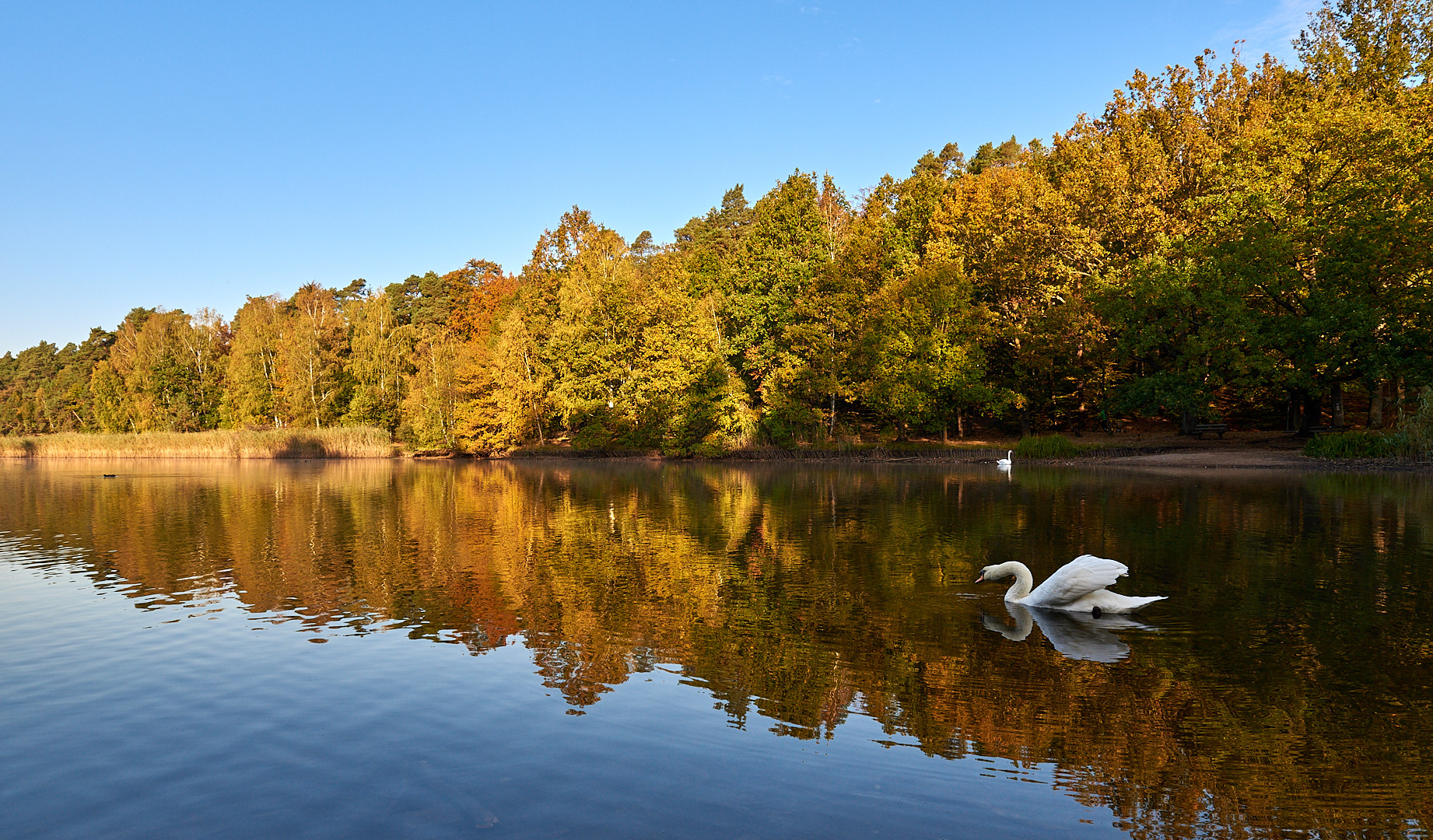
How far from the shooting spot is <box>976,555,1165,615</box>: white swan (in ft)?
40.5

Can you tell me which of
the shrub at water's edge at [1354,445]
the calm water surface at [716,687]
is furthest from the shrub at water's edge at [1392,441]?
the calm water surface at [716,687]

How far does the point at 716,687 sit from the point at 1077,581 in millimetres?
6152

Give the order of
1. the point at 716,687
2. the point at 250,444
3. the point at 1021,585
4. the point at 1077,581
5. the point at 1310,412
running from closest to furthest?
the point at 716,687 → the point at 1077,581 → the point at 1021,585 → the point at 1310,412 → the point at 250,444

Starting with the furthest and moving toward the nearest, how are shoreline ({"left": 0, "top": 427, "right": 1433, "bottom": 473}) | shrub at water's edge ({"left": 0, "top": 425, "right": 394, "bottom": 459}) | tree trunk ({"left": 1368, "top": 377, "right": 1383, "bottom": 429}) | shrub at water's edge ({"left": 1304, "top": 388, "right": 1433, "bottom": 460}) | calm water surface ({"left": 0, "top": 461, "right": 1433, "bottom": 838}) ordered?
shrub at water's edge ({"left": 0, "top": 425, "right": 394, "bottom": 459}) < tree trunk ({"left": 1368, "top": 377, "right": 1383, "bottom": 429}) < shoreline ({"left": 0, "top": 427, "right": 1433, "bottom": 473}) < shrub at water's edge ({"left": 1304, "top": 388, "right": 1433, "bottom": 460}) < calm water surface ({"left": 0, "top": 461, "right": 1433, "bottom": 838})

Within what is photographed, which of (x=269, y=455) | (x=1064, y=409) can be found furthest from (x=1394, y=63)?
(x=269, y=455)

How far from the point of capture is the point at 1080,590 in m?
12.6

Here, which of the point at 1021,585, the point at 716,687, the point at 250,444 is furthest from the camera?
the point at 250,444

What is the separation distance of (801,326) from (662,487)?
84.0 ft

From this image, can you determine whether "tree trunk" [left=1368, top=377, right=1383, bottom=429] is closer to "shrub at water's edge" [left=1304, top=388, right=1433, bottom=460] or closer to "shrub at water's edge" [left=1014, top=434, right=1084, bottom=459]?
"shrub at water's edge" [left=1304, top=388, right=1433, bottom=460]

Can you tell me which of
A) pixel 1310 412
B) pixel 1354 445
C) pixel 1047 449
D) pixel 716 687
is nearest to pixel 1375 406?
pixel 1310 412

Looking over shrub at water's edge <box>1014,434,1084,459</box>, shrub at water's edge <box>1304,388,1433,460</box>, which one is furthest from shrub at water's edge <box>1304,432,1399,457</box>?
shrub at water's edge <box>1014,434,1084,459</box>

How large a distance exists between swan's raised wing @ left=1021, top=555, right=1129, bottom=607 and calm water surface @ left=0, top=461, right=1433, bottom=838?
0.30 meters

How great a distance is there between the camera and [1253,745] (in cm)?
753

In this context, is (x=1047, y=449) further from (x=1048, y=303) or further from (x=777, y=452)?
(x=777, y=452)
